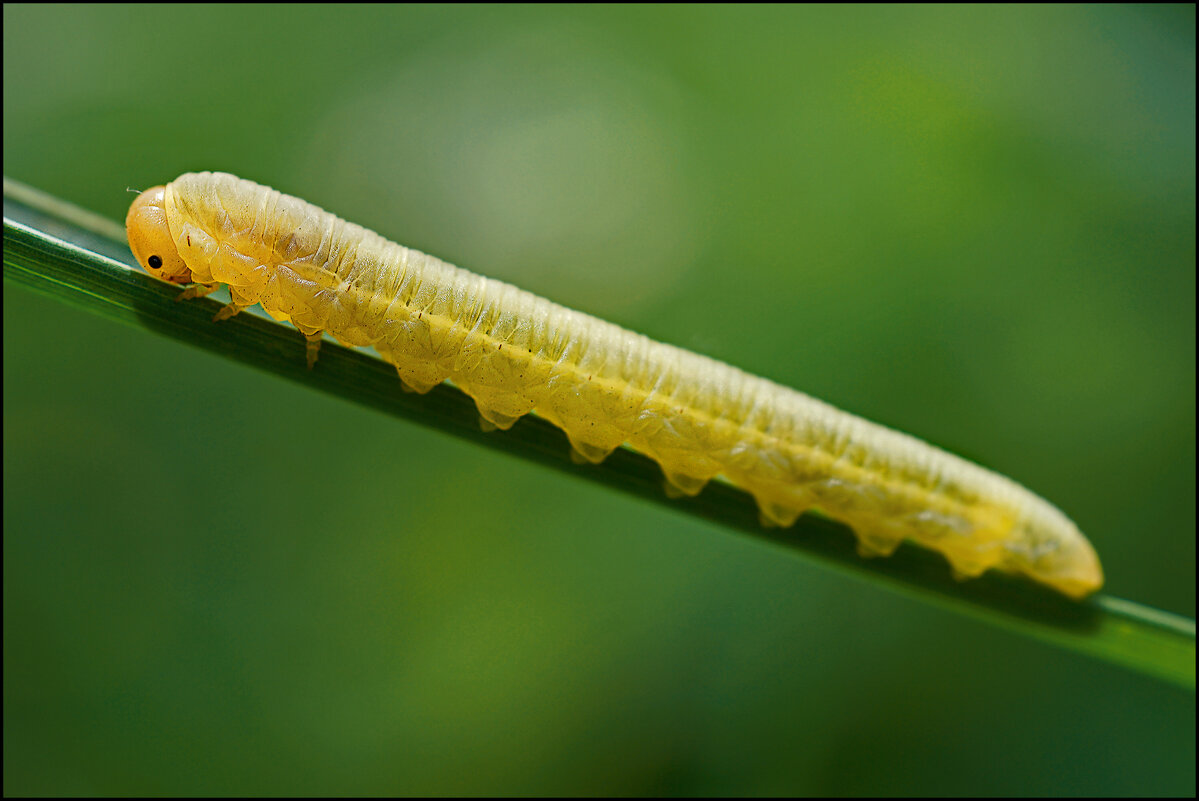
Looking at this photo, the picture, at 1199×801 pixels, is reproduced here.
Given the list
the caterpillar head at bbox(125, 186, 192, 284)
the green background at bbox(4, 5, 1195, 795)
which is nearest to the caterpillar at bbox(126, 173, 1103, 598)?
the caterpillar head at bbox(125, 186, 192, 284)

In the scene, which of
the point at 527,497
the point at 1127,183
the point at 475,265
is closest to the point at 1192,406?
the point at 1127,183

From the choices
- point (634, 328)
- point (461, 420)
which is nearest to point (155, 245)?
point (461, 420)

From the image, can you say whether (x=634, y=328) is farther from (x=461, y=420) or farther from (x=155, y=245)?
(x=155, y=245)

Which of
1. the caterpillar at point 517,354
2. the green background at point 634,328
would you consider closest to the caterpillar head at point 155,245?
the caterpillar at point 517,354

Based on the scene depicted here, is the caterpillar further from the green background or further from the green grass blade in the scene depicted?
the green background

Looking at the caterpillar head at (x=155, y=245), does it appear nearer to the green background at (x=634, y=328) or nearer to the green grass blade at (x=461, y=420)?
the green grass blade at (x=461, y=420)

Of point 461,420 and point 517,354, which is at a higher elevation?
point 517,354
